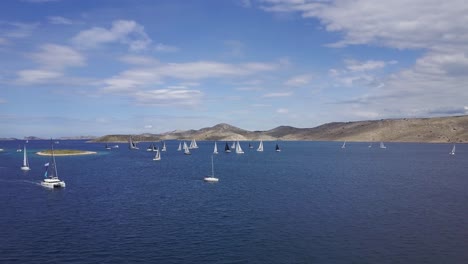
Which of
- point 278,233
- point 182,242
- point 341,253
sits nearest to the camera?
point 341,253

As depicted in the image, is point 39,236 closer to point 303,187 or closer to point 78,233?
point 78,233

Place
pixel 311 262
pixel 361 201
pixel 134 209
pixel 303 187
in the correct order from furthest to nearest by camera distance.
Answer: pixel 303 187
pixel 361 201
pixel 134 209
pixel 311 262

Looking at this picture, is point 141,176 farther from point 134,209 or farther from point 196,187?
point 134,209

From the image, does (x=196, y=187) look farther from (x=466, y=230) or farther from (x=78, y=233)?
(x=466, y=230)

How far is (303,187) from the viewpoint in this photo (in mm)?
98438

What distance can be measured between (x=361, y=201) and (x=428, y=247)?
2959 centimetres

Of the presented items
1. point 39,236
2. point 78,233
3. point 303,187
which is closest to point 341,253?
point 78,233

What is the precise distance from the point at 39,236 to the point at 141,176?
73.2 metres

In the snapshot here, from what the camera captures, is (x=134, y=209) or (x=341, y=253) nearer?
(x=341, y=253)

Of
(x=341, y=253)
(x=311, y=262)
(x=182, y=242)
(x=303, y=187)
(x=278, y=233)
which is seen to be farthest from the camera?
(x=303, y=187)

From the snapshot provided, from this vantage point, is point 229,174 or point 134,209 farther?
point 229,174

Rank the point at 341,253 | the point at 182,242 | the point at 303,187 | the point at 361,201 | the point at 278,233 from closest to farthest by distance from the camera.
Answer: the point at 341,253, the point at 182,242, the point at 278,233, the point at 361,201, the point at 303,187

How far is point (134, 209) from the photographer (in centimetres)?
7162

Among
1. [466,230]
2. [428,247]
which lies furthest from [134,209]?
[466,230]
